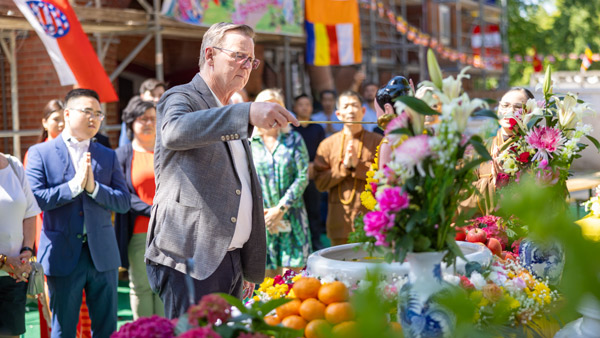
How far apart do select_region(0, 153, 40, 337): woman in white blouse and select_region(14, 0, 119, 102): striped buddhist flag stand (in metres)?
2.12

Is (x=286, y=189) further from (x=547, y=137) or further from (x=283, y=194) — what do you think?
(x=547, y=137)

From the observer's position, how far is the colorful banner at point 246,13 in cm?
761

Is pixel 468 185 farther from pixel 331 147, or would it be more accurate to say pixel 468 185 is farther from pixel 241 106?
pixel 331 147

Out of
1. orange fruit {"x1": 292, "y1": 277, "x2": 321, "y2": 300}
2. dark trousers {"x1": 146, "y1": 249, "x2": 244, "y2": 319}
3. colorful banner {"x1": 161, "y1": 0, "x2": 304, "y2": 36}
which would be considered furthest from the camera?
colorful banner {"x1": 161, "y1": 0, "x2": 304, "y2": 36}

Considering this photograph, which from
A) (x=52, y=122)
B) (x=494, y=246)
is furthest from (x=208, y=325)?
(x=52, y=122)

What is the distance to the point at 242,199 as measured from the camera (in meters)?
2.44

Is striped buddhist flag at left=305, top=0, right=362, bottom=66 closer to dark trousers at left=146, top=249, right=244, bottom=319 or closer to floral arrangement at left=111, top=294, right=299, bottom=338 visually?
dark trousers at left=146, top=249, right=244, bottom=319

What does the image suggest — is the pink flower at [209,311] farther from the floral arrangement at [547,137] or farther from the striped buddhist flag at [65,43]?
the striped buddhist flag at [65,43]

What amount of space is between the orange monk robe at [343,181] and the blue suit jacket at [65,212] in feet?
5.50

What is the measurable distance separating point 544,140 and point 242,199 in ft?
4.10

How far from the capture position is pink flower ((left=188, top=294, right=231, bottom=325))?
1.41 meters

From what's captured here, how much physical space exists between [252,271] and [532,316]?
983 millimetres

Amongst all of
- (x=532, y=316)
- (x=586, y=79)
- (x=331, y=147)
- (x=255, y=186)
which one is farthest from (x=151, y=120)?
(x=586, y=79)

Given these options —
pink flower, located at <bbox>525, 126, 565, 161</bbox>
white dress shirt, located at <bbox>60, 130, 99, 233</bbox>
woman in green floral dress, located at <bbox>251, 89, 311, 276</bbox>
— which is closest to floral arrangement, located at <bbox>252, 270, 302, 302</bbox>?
pink flower, located at <bbox>525, 126, 565, 161</bbox>
